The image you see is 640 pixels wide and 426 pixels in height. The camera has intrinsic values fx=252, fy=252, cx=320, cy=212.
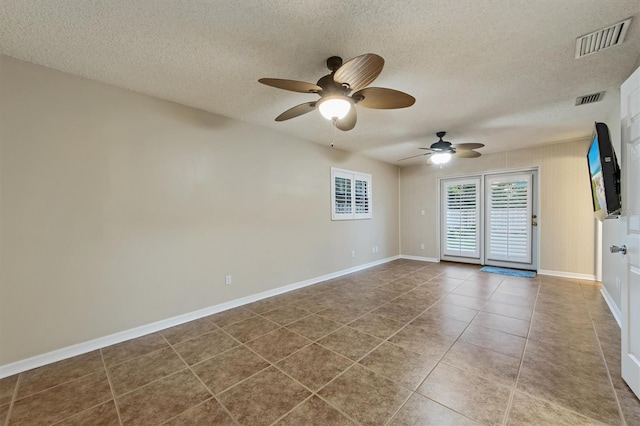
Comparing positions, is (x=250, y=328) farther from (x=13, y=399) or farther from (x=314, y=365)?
(x=13, y=399)

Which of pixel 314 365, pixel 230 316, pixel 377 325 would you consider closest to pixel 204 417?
pixel 314 365

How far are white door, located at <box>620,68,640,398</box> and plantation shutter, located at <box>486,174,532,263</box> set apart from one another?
3889 millimetres

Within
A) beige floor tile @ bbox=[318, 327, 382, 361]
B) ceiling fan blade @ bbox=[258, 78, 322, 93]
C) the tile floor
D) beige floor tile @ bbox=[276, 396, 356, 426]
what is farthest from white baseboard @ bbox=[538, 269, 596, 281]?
ceiling fan blade @ bbox=[258, 78, 322, 93]

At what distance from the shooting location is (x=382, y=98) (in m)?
2.11

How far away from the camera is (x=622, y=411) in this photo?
1588 mm

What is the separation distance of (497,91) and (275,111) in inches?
101

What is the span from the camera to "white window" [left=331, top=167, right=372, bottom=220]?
5059mm

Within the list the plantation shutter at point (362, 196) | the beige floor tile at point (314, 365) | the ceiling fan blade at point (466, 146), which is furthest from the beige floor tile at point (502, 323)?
the plantation shutter at point (362, 196)

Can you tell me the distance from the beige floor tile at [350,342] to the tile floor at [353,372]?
0.01 m

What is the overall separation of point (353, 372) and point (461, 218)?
5334 millimetres

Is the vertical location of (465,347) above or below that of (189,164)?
below

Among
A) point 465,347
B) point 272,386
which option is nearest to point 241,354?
point 272,386

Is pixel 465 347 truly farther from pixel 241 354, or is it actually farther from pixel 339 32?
pixel 339 32

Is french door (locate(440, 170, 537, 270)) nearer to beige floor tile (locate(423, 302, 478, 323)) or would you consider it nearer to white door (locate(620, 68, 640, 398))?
beige floor tile (locate(423, 302, 478, 323))
